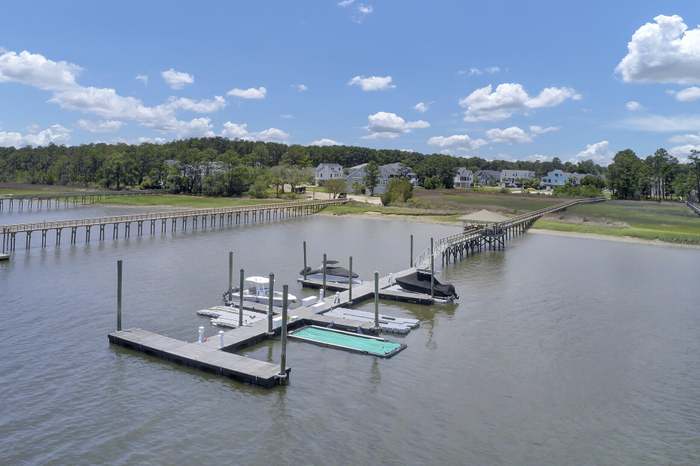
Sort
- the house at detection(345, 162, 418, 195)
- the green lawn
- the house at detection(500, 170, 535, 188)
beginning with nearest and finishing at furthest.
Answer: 1. the green lawn
2. the house at detection(345, 162, 418, 195)
3. the house at detection(500, 170, 535, 188)

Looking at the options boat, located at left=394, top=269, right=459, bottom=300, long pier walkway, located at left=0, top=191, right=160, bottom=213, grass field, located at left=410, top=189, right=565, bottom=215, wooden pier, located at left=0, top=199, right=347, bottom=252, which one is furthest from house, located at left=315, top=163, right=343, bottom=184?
boat, located at left=394, top=269, right=459, bottom=300

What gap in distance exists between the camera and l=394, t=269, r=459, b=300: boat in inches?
1355

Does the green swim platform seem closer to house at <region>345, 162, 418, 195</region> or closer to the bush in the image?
the bush

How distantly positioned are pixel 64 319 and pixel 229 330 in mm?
7988

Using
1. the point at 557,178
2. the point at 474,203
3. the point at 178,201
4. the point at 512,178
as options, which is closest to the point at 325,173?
the point at 178,201

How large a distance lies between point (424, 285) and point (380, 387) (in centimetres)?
1463

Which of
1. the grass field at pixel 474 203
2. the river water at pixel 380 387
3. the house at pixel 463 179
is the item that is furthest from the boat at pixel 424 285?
the house at pixel 463 179

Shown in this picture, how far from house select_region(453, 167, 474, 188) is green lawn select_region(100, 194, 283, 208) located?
66.9 m

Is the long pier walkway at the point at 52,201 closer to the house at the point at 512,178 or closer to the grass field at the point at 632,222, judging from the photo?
the grass field at the point at 632,222

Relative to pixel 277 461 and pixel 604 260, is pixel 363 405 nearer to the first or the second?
pixel 277 461

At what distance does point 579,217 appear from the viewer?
287 feet

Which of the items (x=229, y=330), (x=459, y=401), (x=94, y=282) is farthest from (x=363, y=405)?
(x=94, y=282)

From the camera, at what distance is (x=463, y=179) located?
16562 centimetres

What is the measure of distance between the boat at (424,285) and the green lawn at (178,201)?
72644 millimetres
